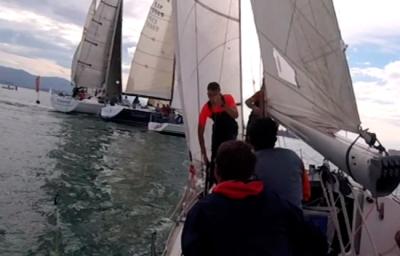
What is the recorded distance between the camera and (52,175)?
597 inches

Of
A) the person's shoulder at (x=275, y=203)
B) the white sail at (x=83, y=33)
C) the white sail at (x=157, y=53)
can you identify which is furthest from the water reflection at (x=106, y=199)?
the white sail at (x=83, y=33)

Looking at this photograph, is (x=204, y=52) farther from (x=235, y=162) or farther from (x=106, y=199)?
(x=106, y=199)

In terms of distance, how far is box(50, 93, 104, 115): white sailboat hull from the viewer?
49681 mm

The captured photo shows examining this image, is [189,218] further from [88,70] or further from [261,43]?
[88,70]

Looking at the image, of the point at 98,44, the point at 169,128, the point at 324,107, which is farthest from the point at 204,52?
the point at 98,44

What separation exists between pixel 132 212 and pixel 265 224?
9.47m

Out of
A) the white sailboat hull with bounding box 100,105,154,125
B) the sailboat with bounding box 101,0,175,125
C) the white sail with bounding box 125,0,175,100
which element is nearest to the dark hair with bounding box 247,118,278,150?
the sailboat with bounding box 101,0,175,125

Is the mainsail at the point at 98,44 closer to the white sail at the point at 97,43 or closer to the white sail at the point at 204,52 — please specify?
the white sail at the point at 97,43

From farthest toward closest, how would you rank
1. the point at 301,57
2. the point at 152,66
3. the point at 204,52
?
the point at 152,66
the point at 204,52
the point at 301,57

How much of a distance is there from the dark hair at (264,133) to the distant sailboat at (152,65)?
40724 millimetres

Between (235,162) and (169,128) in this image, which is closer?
(235,162)

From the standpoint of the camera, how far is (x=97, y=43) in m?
50.6

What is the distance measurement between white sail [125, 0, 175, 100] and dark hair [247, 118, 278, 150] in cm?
4099

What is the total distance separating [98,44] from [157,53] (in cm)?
858
